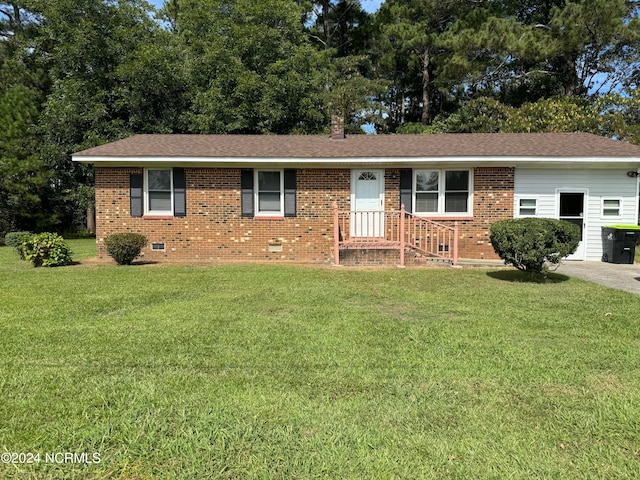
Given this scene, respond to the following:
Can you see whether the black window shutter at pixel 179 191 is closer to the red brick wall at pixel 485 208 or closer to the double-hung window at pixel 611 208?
the red brick wall at pixel 485 208

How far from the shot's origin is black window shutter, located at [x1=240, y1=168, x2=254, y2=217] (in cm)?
1181

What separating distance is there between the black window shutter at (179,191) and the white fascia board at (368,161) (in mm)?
286

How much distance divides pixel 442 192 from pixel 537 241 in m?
4.72

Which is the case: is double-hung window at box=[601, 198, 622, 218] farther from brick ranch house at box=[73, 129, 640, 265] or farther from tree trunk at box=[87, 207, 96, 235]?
tree trunk at box=[87, 207, 96, 235]

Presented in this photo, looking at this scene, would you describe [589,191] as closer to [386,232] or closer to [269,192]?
[386,232]

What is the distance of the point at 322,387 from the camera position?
130 inches

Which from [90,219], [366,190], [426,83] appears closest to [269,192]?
[366,190]

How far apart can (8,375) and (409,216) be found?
32.0ft

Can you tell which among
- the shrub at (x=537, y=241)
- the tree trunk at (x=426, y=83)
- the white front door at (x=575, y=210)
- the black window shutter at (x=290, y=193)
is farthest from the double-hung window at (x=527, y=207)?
the tree trunk at (x=426, y=83)

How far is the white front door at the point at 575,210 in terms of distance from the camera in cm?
1163

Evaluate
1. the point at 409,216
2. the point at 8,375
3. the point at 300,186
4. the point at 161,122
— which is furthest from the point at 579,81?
the point at 8,375

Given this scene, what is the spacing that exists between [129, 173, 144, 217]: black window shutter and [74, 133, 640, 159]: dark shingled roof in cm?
72

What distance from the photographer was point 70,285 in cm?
754

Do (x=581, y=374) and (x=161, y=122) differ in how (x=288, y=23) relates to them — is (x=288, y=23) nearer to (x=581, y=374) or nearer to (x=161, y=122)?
(x=161, y=122)
